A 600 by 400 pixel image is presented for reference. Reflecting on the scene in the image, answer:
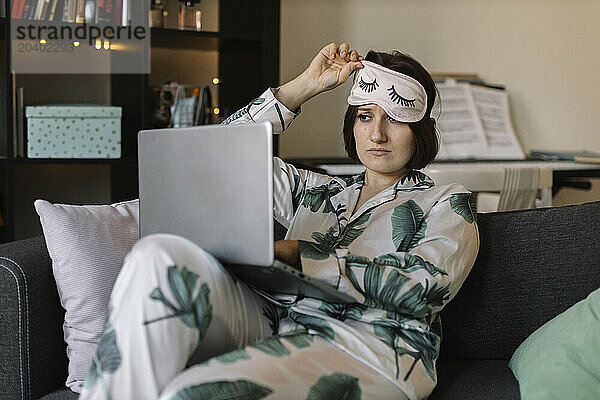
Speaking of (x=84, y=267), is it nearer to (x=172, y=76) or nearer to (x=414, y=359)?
(x=414, y=359)

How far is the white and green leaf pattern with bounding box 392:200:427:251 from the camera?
69.2 inches

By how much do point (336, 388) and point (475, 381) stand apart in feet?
1.48

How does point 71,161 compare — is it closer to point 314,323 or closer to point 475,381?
point 314,323

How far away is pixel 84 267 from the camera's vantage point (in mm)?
1713

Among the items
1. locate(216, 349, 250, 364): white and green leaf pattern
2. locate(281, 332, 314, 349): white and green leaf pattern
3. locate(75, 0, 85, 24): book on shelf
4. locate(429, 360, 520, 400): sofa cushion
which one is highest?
locate(75, 0, 85, 24): book on shelf

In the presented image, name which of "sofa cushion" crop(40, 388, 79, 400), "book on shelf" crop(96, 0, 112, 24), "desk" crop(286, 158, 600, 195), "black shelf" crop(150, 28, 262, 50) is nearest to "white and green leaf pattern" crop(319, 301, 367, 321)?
"sofa cushion" crop(40, 388, 79, 400)

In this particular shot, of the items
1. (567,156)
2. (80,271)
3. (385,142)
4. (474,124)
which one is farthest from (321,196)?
(567,156)

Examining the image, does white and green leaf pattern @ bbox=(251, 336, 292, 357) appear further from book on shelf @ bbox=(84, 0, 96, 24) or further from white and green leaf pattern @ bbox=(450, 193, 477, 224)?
book on shelf @ bbox=(84, 0, 96, 24)

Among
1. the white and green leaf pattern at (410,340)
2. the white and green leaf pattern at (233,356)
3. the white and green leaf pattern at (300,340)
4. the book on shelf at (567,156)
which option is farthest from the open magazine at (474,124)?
the white and green leaf pattern at (233,356)

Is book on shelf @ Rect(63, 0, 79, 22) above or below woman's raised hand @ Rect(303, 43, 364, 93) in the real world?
above

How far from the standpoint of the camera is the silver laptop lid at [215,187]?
136cm

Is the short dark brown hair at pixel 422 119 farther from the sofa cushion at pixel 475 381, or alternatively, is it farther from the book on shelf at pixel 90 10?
the book on shelf at pixel 90 10

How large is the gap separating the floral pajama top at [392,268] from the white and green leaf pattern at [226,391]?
270 mm

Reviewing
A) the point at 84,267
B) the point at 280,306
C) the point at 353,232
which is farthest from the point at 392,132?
the point at 84,267
